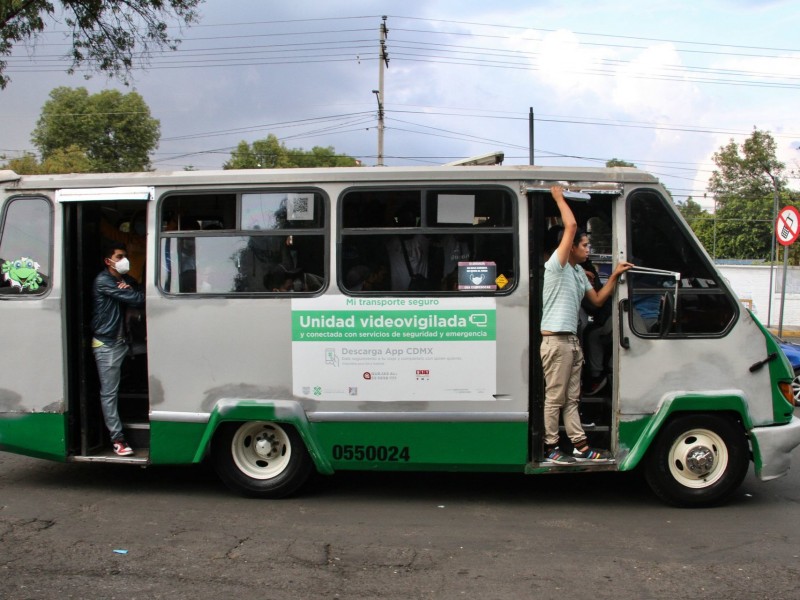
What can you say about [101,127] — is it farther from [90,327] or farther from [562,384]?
[562,384]

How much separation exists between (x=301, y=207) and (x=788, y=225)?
1148cm

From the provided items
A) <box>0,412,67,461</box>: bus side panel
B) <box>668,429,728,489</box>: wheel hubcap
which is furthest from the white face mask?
<box>668,429,728,489</box>: wheel hubcap

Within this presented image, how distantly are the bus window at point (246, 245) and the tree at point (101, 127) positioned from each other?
44947mm

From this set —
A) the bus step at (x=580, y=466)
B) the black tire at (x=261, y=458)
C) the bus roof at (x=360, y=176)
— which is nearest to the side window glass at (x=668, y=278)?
the bus roof at (x=360, y=176)

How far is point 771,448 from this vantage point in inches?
205

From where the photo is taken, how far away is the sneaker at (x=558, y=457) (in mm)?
5312

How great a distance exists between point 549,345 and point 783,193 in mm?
44016

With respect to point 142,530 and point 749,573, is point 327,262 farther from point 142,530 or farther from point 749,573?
point 749,573

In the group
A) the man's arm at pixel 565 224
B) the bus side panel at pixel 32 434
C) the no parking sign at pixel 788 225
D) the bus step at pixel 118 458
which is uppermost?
the no parking sign at pixel 788 225

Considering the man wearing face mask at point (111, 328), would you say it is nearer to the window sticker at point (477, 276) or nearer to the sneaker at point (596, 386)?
the window sticker at point (477, 276)

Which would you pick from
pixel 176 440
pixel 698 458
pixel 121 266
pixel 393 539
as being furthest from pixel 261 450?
pixel 698 458

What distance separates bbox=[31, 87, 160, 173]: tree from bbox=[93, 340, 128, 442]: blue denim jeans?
44625mm

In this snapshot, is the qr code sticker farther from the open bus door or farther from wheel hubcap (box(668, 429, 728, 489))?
wheel hubcap (box(668, 429, 728, 489))

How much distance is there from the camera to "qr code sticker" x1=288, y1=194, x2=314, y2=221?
17.9 feet
